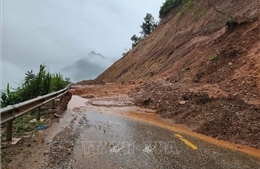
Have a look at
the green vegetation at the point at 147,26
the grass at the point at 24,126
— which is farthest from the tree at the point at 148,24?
the grass at the point at 24,126

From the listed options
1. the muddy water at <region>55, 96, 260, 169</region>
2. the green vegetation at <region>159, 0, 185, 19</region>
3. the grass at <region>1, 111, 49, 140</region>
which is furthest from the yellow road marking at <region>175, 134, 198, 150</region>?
the green vegetation at <region>159, 0, 185, 19</region>

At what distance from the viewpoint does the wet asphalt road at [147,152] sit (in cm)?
467

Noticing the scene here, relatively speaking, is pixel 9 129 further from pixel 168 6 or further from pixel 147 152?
pixel 168 6

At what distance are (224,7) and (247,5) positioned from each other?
413cm

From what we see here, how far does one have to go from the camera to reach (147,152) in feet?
17.4

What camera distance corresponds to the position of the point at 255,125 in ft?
24.8

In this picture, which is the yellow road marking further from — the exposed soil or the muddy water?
the exposed soil

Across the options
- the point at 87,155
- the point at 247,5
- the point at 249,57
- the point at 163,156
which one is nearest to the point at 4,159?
the point at 87,155

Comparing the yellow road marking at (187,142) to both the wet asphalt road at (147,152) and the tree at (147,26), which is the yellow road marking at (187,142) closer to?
the wet asphalt road at (147,152)

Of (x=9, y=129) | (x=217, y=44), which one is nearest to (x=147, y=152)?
(x=9, y=129)

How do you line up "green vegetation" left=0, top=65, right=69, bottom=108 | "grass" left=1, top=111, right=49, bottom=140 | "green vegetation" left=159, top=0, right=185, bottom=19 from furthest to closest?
"green vegetation" left=159, top=0, right=185, bottom=19 → "green vegetation" left=0, top=65, right=69, bottom=108 → "grass" left=1, top=111, right=49, bottom=140

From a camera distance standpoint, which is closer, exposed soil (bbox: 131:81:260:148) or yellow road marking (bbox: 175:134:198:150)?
yellow road marking (bbox: 175:134:198:150)

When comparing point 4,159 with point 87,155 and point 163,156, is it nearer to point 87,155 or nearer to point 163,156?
point 87,155

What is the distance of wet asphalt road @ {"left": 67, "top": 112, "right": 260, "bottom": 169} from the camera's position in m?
4.67
